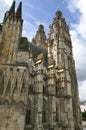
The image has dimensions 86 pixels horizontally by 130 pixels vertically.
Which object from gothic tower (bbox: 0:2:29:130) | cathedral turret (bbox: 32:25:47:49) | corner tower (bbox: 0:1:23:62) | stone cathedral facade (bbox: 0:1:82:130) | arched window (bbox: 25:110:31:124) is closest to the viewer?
gothic tower (bbox: 0:2:29:130)

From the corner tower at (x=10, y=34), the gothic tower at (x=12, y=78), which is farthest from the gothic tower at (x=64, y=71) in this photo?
the corner tower at (x=10, y=34)

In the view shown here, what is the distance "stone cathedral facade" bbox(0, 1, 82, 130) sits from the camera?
453 inches

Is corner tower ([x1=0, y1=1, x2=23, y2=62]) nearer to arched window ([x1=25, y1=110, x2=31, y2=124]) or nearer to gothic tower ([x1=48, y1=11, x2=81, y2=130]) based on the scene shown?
arched window ([x1=25, y1=110, x2=31, y2=124])

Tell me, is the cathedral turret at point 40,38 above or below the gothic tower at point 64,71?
above

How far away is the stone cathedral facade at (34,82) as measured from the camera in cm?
1151

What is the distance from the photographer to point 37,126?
1889 centimetres

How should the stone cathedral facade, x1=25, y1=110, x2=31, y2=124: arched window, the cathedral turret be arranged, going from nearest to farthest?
the stone cathedral facade
x1=25, y1=110, x2=31, y2=124: arched window
the cathedral turret

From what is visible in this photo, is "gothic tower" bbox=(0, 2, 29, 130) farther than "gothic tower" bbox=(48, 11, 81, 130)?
No

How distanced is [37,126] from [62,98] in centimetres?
755

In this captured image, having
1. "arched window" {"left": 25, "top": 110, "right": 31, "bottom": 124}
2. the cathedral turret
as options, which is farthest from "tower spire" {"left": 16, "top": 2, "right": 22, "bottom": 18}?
the cathedral turret

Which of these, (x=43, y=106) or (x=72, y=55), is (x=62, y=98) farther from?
(x=72, y=55)

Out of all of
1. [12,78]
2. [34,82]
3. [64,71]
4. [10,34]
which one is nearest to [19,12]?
[10,34]

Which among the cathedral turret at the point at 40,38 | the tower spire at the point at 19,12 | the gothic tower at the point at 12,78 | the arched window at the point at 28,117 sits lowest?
the arched window at the point at 28,117

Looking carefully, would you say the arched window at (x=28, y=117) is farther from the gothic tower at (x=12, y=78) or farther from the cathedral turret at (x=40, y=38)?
the cathedral turret at (x=40, y=38)
